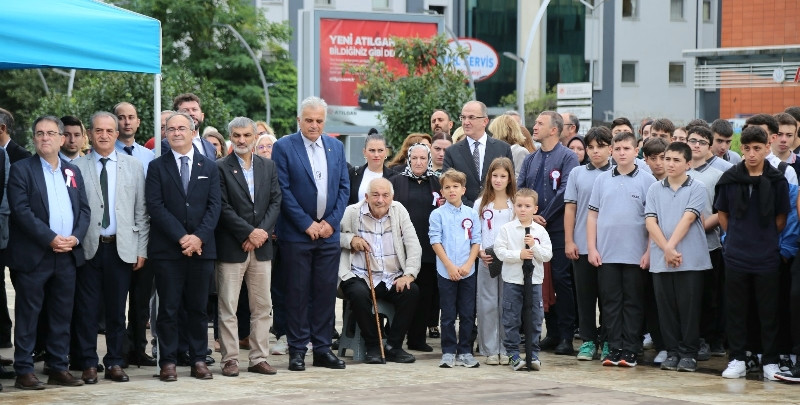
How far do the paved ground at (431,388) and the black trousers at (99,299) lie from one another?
27 cm

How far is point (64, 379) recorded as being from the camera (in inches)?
377

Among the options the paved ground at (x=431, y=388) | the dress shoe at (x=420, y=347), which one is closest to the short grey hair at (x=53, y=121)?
the paved ground at (x=431, y=388)

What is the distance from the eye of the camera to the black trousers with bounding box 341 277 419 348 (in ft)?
36.3

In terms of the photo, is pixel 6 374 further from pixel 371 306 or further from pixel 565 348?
pixel 565 348

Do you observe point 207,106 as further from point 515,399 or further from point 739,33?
point 515,399

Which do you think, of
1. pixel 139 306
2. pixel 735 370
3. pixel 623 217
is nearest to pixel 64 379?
pixel 139 306

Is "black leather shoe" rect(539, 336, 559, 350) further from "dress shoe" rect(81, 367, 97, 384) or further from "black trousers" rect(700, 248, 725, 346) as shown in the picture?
"dress shoe" rect(81, 367, 97, 384)

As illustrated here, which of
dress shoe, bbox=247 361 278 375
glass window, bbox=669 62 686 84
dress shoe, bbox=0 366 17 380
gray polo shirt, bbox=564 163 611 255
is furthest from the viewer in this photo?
glass window, bbox=669 62 686 84

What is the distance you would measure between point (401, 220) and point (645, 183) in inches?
86.5

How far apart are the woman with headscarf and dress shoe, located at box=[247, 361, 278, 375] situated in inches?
74.8

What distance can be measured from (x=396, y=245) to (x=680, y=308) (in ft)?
8.35

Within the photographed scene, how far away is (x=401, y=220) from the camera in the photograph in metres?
11.3

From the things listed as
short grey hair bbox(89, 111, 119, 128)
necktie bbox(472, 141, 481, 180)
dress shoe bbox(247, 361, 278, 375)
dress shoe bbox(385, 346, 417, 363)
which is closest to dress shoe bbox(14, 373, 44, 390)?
dress shoe bbox(247, 361, 278, 375)

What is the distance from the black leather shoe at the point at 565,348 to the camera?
11844 millimetres
